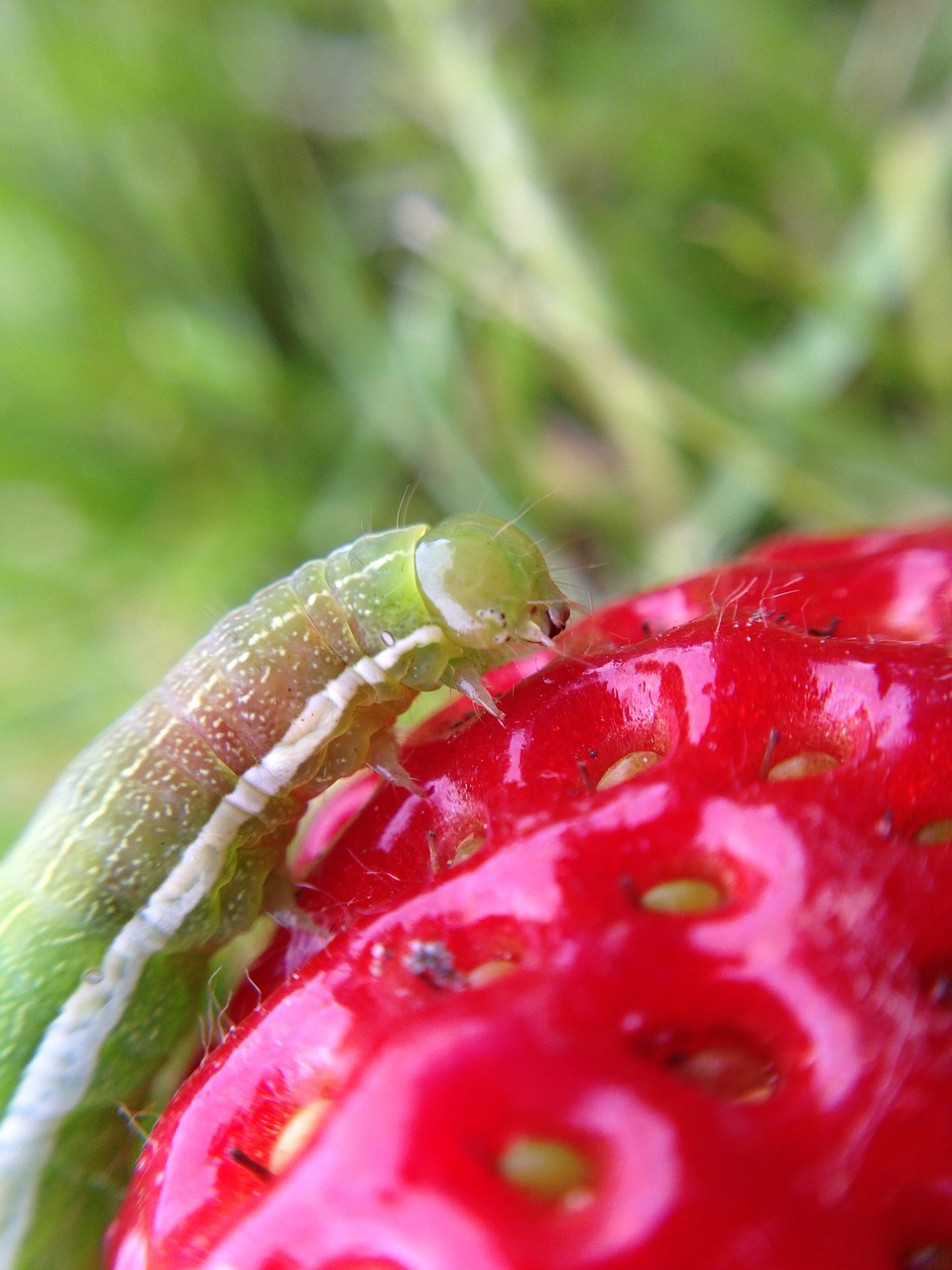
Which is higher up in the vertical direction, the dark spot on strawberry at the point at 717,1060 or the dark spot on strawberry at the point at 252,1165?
the dark spot on strawberry at the point at 717,1060

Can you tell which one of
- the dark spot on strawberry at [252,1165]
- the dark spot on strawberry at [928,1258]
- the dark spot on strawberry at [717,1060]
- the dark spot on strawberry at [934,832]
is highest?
the dark spot on strawberry at [934,832]

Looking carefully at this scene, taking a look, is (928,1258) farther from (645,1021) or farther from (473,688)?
(473,688)

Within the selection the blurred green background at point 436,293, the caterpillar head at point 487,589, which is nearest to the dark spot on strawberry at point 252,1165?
the caterpillar head at point 487,589

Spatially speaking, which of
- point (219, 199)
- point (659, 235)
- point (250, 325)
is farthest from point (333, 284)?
point (659, 235)

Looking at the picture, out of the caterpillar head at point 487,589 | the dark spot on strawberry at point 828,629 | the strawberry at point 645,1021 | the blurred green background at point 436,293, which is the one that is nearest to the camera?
the strawberry at point 645,1021

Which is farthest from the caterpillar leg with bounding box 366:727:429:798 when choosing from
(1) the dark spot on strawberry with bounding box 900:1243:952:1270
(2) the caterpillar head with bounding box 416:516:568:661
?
(1) the dark spot on strawberry with bounding box 900:1243:952:1270

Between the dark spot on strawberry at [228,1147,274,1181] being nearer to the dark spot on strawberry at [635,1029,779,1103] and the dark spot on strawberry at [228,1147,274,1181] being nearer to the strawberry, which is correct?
the strawberry

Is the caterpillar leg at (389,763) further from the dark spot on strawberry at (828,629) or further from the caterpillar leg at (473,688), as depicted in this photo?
the dark spot on strawberry at (828,629)

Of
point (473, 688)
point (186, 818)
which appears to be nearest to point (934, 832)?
point (473, 688)
